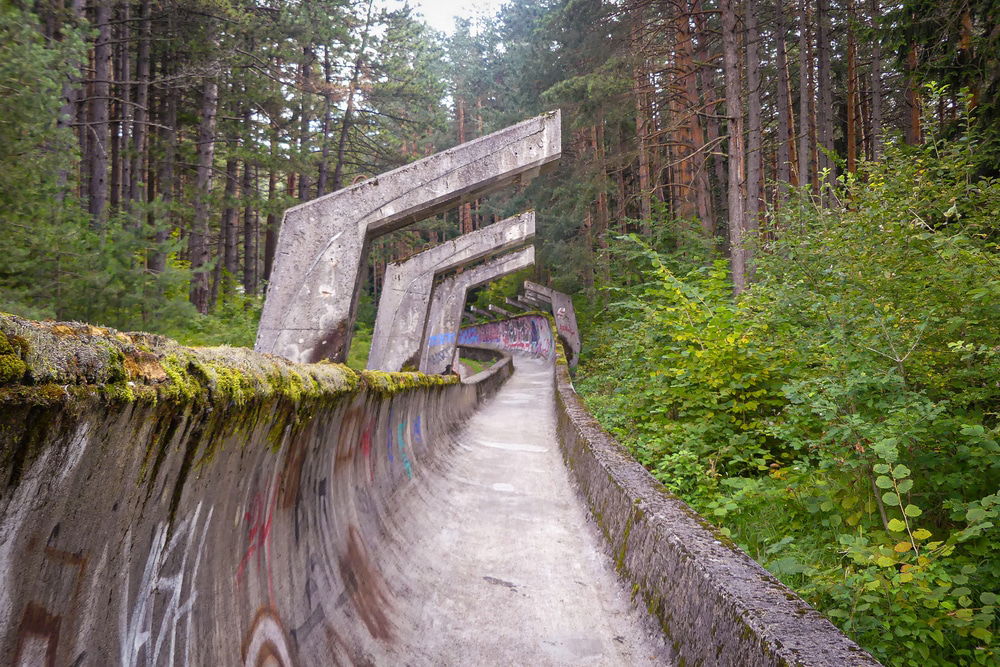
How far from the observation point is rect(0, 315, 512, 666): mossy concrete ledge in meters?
1.18

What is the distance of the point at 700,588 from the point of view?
2.71 meters

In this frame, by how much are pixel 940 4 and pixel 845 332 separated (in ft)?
23.0

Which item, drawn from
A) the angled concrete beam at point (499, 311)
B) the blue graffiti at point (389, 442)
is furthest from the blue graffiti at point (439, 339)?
the angled concrete beam at point (499, 311)

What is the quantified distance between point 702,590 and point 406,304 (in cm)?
1253

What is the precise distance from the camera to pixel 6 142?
772cm

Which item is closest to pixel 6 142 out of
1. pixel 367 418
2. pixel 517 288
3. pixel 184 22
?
pixel 367 418

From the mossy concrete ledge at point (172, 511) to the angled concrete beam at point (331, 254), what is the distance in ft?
14.8

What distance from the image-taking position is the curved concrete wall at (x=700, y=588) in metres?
2.13

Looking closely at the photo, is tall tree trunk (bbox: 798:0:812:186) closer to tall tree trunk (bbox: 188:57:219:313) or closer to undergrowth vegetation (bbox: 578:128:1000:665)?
undergrowth vegetation (bbox: 578:128:1000:665)

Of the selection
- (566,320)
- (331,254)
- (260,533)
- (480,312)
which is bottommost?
(260,533)

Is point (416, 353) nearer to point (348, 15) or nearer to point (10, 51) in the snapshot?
point (10, 51)

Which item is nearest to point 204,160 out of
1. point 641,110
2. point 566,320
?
point 641,110

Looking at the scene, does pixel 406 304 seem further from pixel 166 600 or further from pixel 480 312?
pixel 480 312

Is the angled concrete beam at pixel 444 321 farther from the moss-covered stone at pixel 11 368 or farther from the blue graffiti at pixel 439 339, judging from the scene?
the moss-covered stone at pixel 11 368
